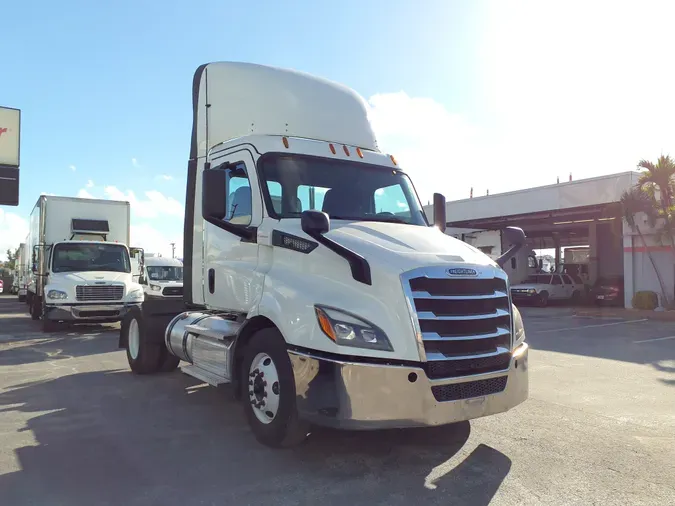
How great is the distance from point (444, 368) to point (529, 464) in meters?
1.14

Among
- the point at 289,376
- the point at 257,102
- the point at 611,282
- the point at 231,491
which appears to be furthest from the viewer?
the point at 611,282

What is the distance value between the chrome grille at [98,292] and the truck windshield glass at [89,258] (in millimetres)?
913

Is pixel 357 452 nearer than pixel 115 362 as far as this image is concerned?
Yes

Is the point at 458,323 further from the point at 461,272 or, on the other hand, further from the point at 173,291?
the point at 173,291

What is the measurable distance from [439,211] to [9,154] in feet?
76.0

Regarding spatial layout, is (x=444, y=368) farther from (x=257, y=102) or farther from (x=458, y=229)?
(x=458, y=229)

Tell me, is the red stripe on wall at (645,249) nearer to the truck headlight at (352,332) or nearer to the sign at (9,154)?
the truck headlight at (352,332)

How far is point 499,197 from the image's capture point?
26.8m

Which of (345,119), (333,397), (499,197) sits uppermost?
(499,197)

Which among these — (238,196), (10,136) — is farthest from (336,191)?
(10,136)

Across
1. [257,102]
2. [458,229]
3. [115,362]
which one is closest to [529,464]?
[257,102]

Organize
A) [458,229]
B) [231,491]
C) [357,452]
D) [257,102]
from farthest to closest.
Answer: [458,229]
[257,102]
[357,452]
[231,491]

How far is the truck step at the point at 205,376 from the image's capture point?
5.37m

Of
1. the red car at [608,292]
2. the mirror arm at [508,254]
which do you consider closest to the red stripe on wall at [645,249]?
the red car at [608,292]
